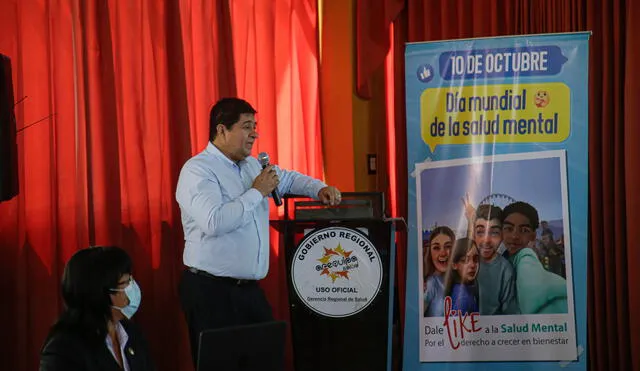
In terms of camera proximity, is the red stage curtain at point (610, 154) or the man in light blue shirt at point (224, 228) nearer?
the man in light blue shirt at point (224, 228)

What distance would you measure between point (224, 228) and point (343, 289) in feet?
2.26

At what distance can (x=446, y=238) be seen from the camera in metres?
4.45

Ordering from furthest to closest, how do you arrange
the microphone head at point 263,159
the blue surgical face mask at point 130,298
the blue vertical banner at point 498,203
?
the blue vertical banner at point 498,203 → the microphone head at point 263,159 → the blue surgical face mask at point 130,298

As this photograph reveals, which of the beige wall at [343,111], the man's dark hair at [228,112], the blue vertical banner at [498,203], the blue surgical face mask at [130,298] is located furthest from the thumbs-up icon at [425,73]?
the blue surgical face mask at [130,298]

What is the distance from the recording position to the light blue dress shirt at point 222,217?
3.37 m

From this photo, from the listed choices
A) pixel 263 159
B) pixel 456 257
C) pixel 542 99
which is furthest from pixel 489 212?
pixel 263 159

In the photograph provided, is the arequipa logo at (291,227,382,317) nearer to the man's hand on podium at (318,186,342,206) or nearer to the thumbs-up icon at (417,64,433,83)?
the man's hand on podium at (318,186,342,206)

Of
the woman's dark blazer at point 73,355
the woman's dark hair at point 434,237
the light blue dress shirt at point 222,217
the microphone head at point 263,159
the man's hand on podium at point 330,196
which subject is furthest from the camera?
the woman's dark hair at point 434,237

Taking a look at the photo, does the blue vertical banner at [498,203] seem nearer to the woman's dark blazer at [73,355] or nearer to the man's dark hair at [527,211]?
the man's dark hair at [527,211]

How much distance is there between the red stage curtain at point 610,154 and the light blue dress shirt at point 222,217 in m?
1.93

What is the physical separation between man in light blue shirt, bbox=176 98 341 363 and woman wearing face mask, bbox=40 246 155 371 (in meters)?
0.88

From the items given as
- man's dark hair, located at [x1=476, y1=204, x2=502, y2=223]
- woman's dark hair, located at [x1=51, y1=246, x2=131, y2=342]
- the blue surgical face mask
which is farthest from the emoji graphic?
woman's dark hair, located at [x1=51, y1=246, x2=131, y2=342]

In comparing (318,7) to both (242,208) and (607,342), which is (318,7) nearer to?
(242,208)

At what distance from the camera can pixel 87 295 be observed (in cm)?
238
